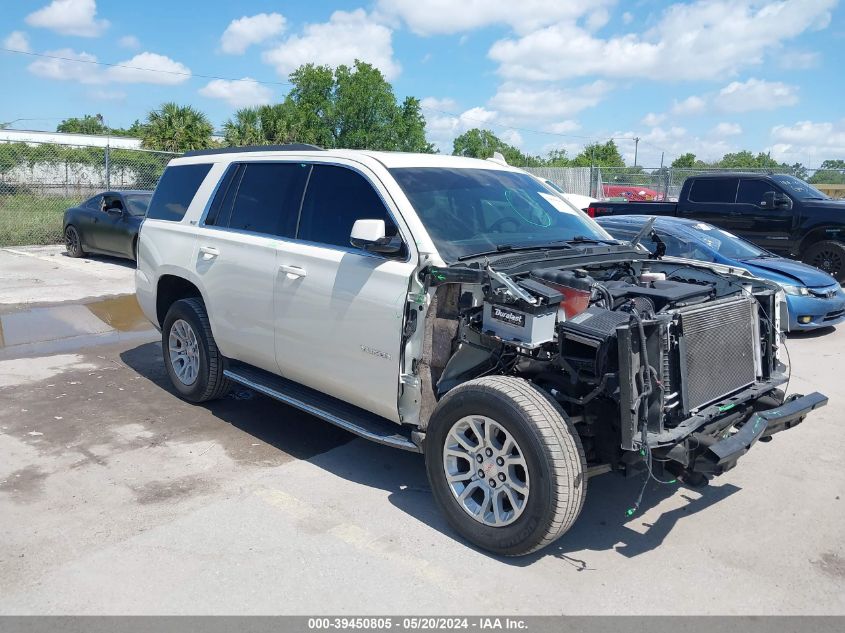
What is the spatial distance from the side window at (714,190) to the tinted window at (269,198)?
10.4 meters

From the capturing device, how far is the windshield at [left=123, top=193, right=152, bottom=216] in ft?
45.5

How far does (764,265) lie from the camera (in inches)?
364

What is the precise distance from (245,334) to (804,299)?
6.89m

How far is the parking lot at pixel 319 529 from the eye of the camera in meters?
3.46

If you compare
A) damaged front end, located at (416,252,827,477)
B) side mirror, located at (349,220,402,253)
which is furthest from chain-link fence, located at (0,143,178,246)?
damaged front end, located at (416,252,827,477)

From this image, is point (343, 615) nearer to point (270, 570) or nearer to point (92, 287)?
point (270, 570)

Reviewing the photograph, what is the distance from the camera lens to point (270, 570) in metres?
3.65

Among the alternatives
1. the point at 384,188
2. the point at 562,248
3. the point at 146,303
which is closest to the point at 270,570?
the point at 384,188

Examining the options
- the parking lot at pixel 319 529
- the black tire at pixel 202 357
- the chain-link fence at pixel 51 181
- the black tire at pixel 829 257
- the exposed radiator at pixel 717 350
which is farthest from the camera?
the chain-link fence at pixel 51 181

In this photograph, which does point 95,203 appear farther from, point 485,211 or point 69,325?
point 485,211

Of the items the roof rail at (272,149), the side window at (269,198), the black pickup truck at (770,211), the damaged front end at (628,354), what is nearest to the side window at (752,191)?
the black pickup truck at (770,211)

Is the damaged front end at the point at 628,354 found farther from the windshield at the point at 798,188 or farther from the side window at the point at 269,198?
the windshield at the point at 798,188

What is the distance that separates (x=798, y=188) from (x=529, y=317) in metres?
11.5

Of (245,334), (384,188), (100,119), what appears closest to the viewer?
(384,188)
